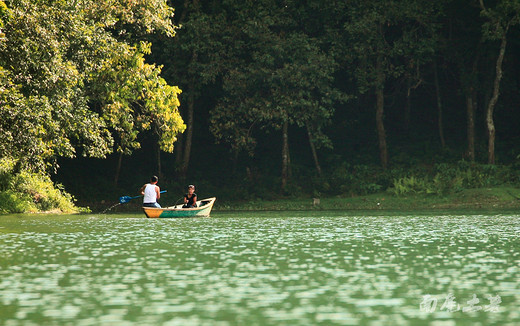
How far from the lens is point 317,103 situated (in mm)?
48688

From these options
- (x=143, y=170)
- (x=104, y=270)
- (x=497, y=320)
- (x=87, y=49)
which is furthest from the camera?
(x=143, y=170)

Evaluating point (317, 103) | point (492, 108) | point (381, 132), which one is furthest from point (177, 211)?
point (492, 108)

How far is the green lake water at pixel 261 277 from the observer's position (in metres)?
9.84

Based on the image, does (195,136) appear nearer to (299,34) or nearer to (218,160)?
(218,160)

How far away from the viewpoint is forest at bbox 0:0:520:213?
156 feet

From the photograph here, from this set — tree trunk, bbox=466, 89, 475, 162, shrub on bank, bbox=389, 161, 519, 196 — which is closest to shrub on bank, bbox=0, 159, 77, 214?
shrub on bank, bbox=389, 161, 519, 196

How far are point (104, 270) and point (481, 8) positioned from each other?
132 feet

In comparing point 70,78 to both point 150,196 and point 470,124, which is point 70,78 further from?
point 470,124

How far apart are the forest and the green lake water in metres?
18.3

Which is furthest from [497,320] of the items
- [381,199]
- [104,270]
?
[381,199]

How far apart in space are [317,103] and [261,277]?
35.9m

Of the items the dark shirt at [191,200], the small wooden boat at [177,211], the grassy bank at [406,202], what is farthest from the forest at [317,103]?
the small wooden boat at [177,211]

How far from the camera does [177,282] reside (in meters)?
12.8

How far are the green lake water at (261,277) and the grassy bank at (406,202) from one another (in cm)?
1955
